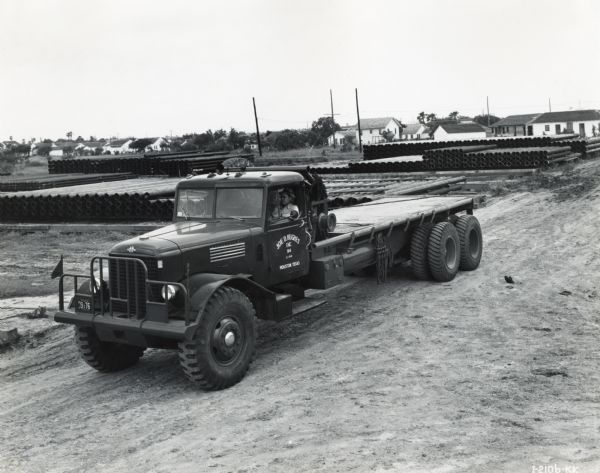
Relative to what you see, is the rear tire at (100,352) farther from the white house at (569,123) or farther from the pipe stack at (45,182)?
the white house at (569,123)

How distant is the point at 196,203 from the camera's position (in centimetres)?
889

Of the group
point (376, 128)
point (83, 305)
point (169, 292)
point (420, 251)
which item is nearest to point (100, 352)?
point (83, 305)

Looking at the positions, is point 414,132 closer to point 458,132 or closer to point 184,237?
point 458,132

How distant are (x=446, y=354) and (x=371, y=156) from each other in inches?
1462

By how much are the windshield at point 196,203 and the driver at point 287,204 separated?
0.87 meters

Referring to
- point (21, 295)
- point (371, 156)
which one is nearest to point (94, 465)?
point (21, 295)

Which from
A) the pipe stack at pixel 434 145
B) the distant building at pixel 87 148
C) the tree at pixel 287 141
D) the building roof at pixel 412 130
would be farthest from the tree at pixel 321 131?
the distant building at pixel 87 148

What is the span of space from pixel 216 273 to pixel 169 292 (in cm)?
70

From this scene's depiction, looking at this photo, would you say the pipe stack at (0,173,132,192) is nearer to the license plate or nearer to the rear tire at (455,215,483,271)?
the rear tire at (455,215,483,271)

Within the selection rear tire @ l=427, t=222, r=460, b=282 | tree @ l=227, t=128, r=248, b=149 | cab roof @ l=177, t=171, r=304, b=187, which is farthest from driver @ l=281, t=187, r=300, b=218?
tree @ l=227, t=128, r=248, b=149

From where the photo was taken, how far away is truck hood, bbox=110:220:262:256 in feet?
24.9

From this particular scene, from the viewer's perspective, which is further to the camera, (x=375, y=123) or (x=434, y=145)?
(x=375, y=123)

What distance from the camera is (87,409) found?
727cm

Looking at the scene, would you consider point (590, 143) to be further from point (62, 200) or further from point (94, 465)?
point (94, 465)
